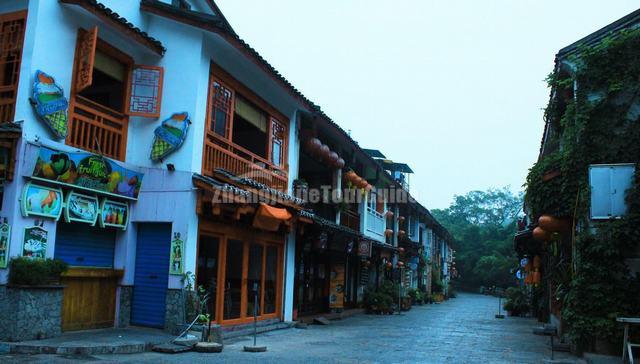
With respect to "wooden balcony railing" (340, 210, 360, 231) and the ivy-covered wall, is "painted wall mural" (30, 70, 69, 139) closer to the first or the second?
the ivy-covered wall

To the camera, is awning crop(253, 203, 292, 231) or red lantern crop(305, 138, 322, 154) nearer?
awning crop(253, 203, 292, 231)

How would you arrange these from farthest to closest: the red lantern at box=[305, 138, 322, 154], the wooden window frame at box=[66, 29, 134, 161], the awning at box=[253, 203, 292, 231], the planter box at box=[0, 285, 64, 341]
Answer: the red lantern at box=[305, 138, 322, 154], the awning at box=[253, 203, 292, 231], the wooden window frame at box=[66, 29, 134, 161], the planter box at box=[0, 285, 64, 341]

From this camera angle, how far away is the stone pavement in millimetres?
9367

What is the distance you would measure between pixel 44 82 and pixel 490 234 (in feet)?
195

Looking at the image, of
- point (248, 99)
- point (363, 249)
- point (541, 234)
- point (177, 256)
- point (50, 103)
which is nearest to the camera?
point (50, 103)

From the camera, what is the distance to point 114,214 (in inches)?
441

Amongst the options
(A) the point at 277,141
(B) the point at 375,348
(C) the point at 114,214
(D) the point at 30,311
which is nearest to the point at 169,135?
(C) the point at 114,214

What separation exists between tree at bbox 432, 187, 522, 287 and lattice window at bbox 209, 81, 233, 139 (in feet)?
127

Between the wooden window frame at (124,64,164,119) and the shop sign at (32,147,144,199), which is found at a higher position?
the wooden window frame at (124,64,164,119)

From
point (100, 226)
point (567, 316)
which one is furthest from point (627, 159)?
point (100, 226)

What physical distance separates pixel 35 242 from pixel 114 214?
2057 mm

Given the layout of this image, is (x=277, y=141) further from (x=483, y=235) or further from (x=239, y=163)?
(x=483, y=235)

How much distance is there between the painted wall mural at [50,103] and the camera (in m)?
9.29

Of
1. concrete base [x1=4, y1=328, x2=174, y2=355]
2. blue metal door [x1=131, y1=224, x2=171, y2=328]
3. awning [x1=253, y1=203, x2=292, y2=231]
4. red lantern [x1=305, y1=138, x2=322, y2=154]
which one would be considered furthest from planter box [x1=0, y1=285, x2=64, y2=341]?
red lantern [x1=305, y1=138, x2=322, y2=154]
